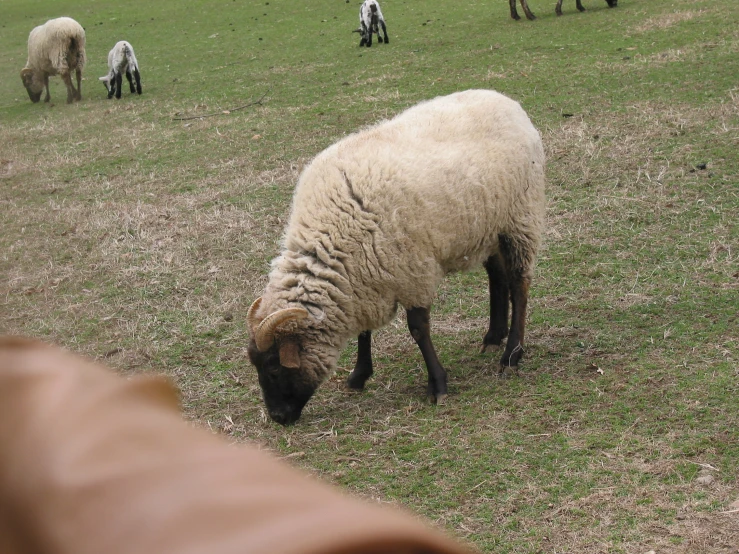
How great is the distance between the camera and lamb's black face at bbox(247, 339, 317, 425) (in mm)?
5086

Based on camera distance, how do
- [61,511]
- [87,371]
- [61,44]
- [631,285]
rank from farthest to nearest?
[61,44]
[631,285]
[87,371]
[61,511]

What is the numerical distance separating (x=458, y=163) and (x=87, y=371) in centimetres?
456

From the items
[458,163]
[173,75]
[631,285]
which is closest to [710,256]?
[631,285]

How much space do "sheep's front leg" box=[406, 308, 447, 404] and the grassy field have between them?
0.46 ft

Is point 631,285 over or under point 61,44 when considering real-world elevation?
under

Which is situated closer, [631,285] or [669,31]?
[631,285]

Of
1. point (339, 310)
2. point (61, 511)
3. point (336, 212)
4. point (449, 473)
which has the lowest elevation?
point (449, 473)

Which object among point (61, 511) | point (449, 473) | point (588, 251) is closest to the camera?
point (61, 511)

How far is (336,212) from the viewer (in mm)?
4984

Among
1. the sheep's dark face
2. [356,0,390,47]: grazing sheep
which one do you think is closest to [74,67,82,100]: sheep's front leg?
the sheep's dark face

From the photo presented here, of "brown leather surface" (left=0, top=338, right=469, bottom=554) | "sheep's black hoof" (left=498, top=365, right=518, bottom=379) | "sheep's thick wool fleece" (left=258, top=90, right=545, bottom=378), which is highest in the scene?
"brown leather surface" (left=0, top=338, right=469, bottom=554)

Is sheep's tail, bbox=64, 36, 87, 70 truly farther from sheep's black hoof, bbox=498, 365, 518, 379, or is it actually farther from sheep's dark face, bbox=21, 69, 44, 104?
sheep's black hoof, bbox=498, 365, 518, 379

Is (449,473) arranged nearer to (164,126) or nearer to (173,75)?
(164,126)

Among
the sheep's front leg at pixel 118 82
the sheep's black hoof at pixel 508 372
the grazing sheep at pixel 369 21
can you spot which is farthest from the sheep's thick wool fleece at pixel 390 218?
the grazing sheep at pixel 369 21
